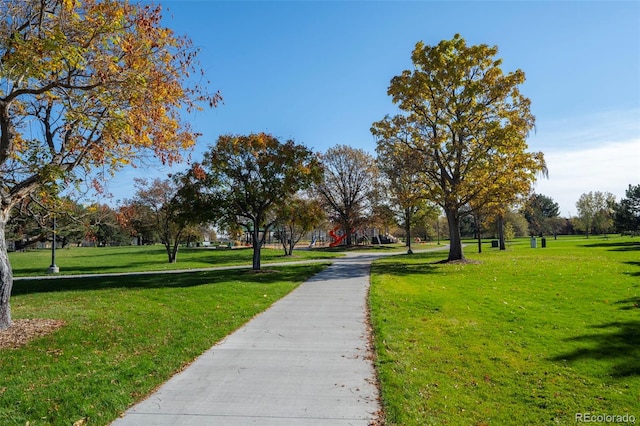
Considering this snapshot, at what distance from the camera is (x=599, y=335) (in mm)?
7262

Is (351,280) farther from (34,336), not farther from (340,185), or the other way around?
(340,185)

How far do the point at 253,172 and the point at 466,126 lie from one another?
11248mm

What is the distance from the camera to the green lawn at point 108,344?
4641 millimetres

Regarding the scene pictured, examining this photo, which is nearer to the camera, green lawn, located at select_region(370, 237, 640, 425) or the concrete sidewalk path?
the concrete sidewalk path

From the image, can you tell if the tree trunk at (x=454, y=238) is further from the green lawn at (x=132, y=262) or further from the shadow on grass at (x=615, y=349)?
the shadow on grass at (x=615, y=349)

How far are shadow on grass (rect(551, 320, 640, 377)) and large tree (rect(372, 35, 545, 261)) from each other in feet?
43.0

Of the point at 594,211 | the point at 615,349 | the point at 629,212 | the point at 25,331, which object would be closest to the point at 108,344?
the point at 25,331

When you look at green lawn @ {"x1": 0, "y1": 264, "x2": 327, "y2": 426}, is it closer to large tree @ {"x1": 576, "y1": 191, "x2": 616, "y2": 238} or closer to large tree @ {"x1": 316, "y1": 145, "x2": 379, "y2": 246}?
large tree @ {"x1": 316, "y1": 145, "x2": 379, "y2": 246}

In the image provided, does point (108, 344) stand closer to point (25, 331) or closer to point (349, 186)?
point (25, 331)

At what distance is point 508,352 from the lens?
641 cm

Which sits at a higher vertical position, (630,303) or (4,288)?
(4,288)

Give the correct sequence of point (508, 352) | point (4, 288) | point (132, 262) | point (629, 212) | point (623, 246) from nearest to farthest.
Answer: point (508, 352) < point (4, 288) < point (132, 262) < point (623, 246) < point (629, 212)

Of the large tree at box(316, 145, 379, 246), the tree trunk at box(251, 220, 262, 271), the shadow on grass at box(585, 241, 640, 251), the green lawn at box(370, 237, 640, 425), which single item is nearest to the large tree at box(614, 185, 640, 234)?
the shadow on grass at box(585, 241, 640, 251)

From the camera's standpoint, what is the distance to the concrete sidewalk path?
14.0ft
